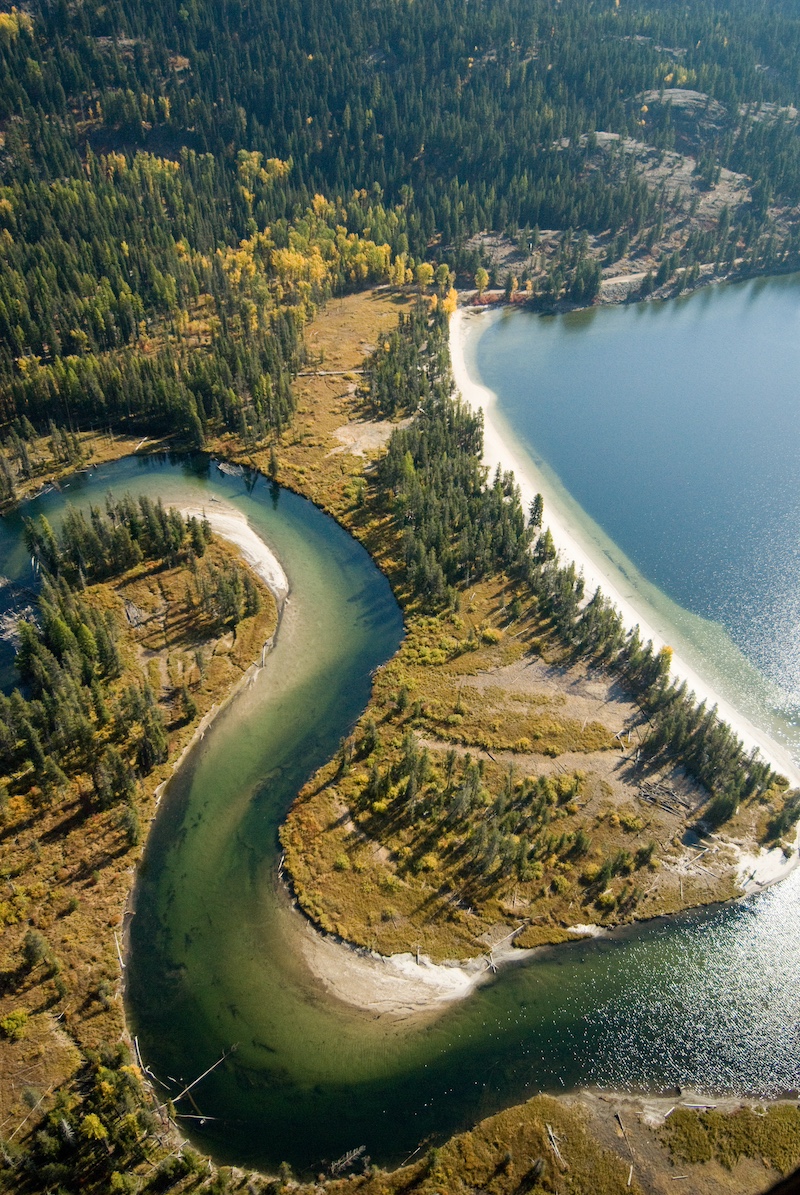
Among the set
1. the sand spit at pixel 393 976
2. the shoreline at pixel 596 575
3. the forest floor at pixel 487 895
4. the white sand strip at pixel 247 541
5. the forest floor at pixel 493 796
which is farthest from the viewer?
the white sand strip at pixel 247 541

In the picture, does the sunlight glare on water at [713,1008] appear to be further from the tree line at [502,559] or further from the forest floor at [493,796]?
the tree line at [502,559]

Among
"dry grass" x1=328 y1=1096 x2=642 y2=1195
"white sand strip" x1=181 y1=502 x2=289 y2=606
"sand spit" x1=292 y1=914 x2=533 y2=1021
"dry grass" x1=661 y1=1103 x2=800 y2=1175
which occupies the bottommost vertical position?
"dry grass" x1=661 y1=1103 x2=800 y2=1175

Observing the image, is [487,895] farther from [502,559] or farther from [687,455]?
[687,455]

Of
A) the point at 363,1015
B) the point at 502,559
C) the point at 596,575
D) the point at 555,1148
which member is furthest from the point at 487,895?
the point at 596,575

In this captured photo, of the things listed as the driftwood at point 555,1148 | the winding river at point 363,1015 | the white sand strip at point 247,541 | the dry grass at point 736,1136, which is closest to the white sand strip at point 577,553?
the winding river at point 363,1015

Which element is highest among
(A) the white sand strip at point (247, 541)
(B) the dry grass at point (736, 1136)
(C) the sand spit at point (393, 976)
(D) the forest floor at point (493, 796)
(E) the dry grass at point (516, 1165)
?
(A) the white sand strip at point (247, 541)

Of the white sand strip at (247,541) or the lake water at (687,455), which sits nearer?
the lake water at (687,455)

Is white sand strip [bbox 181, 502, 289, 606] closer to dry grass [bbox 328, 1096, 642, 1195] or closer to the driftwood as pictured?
dry grass [bbox 328, 1096, 642, 1195]

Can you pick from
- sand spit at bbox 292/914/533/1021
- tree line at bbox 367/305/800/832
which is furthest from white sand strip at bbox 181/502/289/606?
sand spit at bbox 292/914/533/1021
